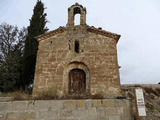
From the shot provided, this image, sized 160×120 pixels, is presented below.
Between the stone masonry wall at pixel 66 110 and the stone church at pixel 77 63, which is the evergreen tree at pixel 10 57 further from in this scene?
the stone masonry wall at pixel 66 110

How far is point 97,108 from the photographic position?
5.70 metres

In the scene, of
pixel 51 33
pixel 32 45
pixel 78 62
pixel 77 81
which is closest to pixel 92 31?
pixel 78 62

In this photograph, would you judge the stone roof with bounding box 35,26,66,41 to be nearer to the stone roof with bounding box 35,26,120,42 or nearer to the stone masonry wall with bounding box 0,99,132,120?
the stone roof with bounding box 35,26,120,42

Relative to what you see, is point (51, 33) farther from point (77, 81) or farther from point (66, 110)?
point (66, 110)

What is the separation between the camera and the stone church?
10.0m

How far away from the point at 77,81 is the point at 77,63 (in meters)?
1.28

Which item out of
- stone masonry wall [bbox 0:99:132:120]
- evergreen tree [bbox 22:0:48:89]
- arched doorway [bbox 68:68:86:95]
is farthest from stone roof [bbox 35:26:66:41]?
stone masonry wall [bbox 0:99:132:120]

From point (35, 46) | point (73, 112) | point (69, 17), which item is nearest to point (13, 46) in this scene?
point (35, 46)

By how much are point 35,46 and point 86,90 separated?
8483 millimetres

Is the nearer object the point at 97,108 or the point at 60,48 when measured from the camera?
the point at 97,108

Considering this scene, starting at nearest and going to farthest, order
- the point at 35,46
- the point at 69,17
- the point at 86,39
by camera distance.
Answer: the point at 86,39 → the point at 69,17 → the point at 35,46

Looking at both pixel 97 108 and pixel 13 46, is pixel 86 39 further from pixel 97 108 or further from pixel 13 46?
pixel 13 46

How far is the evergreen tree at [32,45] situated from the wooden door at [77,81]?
599 centimetres

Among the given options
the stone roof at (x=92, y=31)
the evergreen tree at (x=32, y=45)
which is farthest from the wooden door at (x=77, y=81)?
the evergreen tree at (x=32, y=45)
